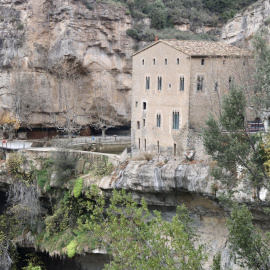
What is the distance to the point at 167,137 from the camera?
33.3m

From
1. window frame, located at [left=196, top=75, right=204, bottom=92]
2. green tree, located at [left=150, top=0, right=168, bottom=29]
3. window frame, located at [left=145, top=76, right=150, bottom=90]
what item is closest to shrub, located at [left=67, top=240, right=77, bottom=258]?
window frame, located at [left=145, top=76, right=150, bottom=90]

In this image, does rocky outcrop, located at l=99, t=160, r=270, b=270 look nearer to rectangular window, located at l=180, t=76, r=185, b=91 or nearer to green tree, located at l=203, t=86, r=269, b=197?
green tree, located at l=203, t=86, r=269, b=197

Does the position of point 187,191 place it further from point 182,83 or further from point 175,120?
point 182,83

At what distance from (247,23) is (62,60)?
18.9 m

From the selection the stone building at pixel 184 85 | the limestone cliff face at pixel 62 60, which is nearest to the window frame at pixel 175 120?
the stone building at pixel 184 85

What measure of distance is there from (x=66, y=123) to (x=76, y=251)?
1924cm

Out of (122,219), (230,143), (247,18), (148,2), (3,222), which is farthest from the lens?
(148,2)

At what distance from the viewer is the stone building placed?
3162cm

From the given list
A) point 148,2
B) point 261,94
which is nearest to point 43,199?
point 261,94

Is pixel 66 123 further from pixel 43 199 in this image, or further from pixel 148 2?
pixel 148 2

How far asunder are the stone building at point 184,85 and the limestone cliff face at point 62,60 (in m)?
12.6

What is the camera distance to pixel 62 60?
147 ft

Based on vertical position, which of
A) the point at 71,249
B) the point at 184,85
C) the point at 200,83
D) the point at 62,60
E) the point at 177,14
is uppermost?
the point at 177,14

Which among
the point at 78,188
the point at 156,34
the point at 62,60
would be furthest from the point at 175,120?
the point at 156,34
